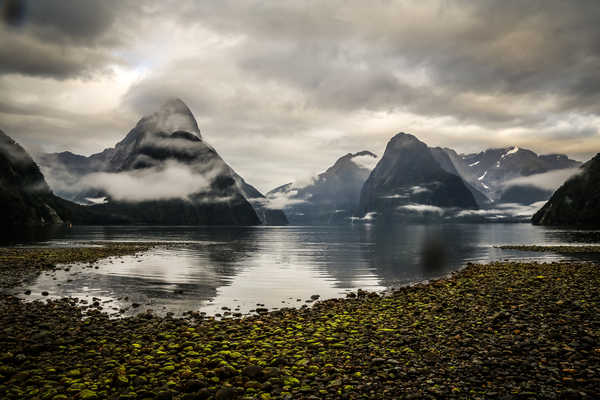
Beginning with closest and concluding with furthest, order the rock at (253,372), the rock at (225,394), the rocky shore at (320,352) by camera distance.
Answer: the rock at (225,394), the rocky shore at (320,352), the rock at (253,372)

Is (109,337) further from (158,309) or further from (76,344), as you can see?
(158,309)

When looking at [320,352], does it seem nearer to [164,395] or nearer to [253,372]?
[253,372]

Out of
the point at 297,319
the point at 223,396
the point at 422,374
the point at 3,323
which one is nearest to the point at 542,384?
the point at 422,374

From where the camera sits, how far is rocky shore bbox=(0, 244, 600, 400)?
35.2ft

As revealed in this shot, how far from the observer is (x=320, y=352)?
1434cm

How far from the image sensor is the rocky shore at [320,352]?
35.2 feet

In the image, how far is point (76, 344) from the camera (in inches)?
617

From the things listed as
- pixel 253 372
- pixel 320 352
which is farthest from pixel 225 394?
pixel 320 352

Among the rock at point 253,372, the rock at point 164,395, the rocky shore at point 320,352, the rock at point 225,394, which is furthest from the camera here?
the rock at point 253,372

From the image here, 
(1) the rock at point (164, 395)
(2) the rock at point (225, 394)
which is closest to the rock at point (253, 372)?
(2) the rock at point (225, 394)

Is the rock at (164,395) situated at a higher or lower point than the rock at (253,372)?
higher

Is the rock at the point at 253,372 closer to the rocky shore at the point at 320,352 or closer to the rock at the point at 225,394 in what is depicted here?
the rocky shore at the point at 320,352

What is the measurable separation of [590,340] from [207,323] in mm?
17765

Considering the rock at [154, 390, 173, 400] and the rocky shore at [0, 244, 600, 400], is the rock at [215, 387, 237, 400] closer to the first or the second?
the rocky shore at [0, 244, 600, 400]
